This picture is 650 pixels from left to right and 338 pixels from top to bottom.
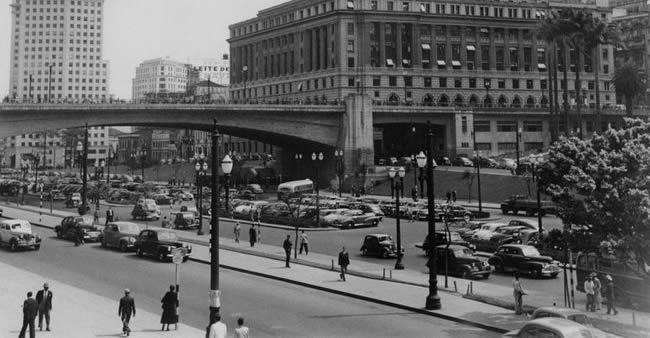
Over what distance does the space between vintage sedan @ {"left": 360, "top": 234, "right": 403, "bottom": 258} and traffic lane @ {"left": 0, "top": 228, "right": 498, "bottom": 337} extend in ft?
30.4

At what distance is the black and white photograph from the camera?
19.1 metres

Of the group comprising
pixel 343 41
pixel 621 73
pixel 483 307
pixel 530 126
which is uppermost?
pixel 343 41

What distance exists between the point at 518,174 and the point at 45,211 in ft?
168

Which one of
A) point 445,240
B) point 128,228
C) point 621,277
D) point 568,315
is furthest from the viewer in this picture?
point 128,228

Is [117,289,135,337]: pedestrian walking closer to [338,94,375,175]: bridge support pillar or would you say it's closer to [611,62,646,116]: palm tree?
[338,94,375,175]: bridge support pillar

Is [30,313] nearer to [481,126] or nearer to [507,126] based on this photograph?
[481,126]

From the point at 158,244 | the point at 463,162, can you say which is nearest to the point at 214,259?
the point at 158,244

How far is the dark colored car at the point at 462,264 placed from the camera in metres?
27.9

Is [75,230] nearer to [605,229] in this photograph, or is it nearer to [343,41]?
[605,229]

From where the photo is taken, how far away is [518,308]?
2042cm

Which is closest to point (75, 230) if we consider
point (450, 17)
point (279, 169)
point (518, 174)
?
point (518, 174)

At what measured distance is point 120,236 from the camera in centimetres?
A: 3609

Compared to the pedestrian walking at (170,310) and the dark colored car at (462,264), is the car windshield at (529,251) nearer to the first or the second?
the dark colored car at (462,264)

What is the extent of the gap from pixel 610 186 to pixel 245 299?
13559 mm
